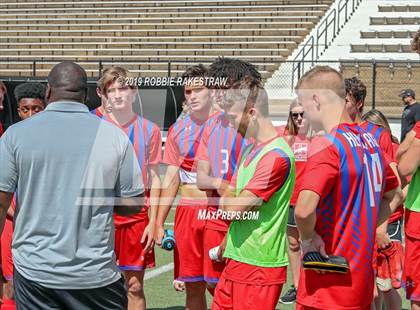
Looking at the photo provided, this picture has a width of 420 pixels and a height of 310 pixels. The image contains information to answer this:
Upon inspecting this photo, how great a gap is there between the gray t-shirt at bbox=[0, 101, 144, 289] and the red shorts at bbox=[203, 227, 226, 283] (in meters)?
1.65

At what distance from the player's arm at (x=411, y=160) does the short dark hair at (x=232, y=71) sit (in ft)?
3.51

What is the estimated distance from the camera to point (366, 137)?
13.2ft

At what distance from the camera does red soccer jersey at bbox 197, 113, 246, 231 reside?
211 inches

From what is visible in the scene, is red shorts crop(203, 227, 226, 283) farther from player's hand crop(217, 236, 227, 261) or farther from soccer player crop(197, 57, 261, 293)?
player's hand crop(217, 236, 227, 261)

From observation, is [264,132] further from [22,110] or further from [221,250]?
[22,110]

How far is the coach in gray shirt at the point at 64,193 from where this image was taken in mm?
3719

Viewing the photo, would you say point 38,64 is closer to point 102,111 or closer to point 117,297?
point 102,111

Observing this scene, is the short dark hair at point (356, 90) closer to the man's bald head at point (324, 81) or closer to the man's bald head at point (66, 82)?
the man's bald head at point (324, 81)

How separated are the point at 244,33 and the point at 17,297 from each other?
23.5 metres

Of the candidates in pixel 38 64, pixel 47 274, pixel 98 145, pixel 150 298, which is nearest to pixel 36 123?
pixel 98 145

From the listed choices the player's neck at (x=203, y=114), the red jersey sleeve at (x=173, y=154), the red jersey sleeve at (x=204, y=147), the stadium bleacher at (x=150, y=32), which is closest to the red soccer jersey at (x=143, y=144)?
the red jersey sleeve at (x=173, y=154)

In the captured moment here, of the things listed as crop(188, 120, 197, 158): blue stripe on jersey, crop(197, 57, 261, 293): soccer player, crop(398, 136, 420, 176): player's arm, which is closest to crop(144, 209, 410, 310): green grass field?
crop(197, 57, 261, 293): soccer player

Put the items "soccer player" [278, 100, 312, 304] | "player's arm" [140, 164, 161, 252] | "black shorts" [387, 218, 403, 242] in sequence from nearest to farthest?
"player's arm" [140, 164, 161, 252], "black shorts" [387, 218, 403, 242], "soccer player" [278, 100, 312, 304]

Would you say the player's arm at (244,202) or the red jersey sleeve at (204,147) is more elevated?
the red jersey sleeve at (204,147)
